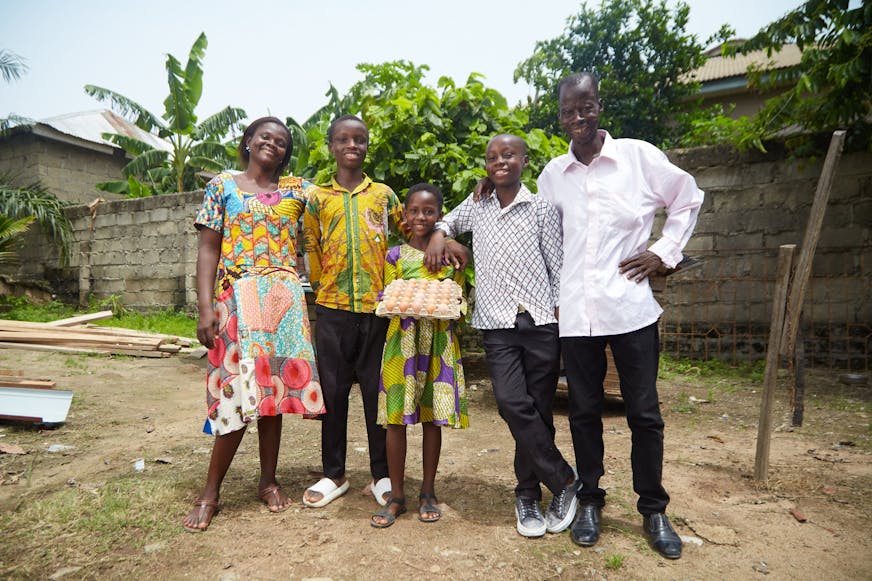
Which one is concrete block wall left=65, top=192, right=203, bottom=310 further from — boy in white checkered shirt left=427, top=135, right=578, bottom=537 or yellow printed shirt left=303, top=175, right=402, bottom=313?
boy in white checkered shirt left=427, top=135, right=578, bottom=537

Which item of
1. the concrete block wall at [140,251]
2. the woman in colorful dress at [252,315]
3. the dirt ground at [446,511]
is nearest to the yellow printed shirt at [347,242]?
the woman in colorful dress at [252,315]

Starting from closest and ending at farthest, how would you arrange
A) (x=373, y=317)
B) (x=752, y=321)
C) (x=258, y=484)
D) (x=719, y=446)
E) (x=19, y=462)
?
(x=373, y=317) < (x=258, y=484) < (x=19, y=462) < (x=719, y=446) < (x=752, y=321)

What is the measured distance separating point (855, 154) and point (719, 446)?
367 cm

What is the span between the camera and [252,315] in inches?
98.3

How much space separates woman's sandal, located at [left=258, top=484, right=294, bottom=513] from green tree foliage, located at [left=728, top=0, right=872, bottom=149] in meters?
5.39

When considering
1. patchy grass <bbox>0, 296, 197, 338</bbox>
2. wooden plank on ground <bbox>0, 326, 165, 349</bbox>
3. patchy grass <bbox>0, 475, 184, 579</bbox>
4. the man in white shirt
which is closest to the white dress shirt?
the man in white shirt

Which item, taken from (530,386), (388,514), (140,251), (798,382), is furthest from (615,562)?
(140,251)

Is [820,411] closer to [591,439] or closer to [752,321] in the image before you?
[752,321]

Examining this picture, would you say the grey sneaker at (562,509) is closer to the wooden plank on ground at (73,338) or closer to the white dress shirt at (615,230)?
the white dress shirt at (615,230)

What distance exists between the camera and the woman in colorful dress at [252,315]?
247 cm

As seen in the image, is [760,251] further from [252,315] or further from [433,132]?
[252,315]

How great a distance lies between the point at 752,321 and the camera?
5.86 metres

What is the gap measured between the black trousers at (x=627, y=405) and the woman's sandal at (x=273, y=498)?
138cm

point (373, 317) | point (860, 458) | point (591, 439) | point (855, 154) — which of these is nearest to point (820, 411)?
point (860, 458)
